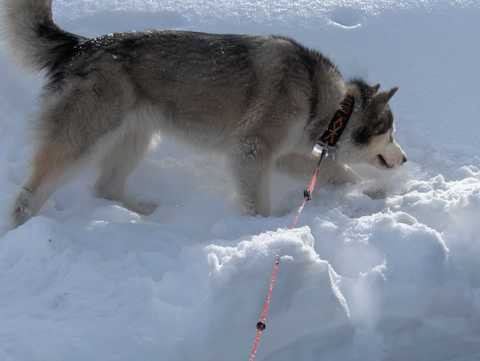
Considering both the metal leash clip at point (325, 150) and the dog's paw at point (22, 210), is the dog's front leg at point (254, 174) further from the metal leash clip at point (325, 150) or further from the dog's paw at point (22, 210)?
the dog's paw at point (22, 210)

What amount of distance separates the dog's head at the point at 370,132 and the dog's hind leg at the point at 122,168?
155cm

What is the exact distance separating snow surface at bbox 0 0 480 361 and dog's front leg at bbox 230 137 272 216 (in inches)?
5.9

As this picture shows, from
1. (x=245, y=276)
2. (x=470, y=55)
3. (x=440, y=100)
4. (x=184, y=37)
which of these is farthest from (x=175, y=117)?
(x=470, y=55)

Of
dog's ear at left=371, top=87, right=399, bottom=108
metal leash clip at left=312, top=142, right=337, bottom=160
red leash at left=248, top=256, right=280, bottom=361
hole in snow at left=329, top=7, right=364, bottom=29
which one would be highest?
dog's ear at left=371, top=87, right=399, bottom=108

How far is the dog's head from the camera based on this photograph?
4383 mm

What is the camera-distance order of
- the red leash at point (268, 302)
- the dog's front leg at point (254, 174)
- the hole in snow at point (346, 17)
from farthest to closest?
the hole in snow at point (346, 17), the dog's front leg at point (254, 174), the red leash at point (268, 302)

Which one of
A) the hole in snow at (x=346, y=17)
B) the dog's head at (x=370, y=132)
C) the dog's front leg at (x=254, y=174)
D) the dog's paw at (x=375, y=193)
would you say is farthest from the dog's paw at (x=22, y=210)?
the hole in snow at (x=346, y=17)

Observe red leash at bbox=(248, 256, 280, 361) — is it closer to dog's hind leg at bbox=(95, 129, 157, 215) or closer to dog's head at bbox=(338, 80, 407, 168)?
dog's hind leg at bbox=(95, 129, 157, 215)

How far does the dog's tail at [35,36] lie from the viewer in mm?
3957

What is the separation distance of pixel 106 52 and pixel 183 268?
1.68 m

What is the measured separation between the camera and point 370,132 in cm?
446

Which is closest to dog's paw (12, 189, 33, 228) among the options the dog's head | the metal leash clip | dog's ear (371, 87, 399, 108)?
the metal leash clip

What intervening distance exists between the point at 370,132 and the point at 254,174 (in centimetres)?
98

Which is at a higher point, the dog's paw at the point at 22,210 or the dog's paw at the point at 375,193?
the dog's paw at the point at 375,193
